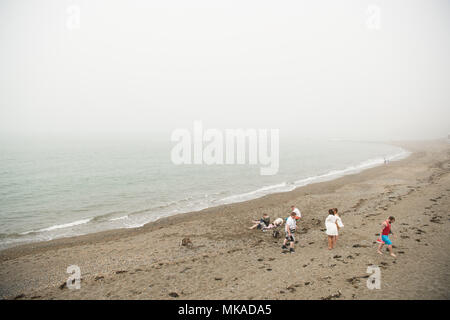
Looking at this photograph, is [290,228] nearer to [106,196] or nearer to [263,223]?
[263,223]

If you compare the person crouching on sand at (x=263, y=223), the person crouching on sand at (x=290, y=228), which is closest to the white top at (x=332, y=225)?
the person crouching on sand at (x=290, y=228)

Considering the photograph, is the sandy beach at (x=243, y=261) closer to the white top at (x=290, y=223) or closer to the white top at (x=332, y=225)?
the white top at (x=332, y=225)

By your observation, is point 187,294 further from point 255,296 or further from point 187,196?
point 187,196

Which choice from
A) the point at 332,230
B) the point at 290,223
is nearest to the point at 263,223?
the point at 290,223

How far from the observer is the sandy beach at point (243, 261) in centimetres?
879

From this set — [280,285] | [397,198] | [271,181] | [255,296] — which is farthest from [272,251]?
[271,181]

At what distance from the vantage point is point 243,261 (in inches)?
459

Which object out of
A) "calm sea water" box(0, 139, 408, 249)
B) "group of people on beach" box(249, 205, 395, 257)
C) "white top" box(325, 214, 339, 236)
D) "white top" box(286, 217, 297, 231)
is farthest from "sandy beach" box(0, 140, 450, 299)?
"calm sea water" box(0, 139, 408, 249)

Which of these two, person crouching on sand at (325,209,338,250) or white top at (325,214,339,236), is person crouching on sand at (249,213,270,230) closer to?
person crouching on sand at (325,209,338,250)

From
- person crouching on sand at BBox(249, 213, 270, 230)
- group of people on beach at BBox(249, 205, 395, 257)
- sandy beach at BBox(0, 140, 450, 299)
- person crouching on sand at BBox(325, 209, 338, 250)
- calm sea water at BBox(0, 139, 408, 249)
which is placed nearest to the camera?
sandy beach at BBox(0, 140, 450, 299)

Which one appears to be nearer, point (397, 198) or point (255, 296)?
point (255, 296)

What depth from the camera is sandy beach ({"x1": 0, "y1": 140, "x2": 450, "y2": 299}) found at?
8789 mm

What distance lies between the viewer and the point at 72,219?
22.7 meters

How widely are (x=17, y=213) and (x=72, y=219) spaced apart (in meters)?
6.84
